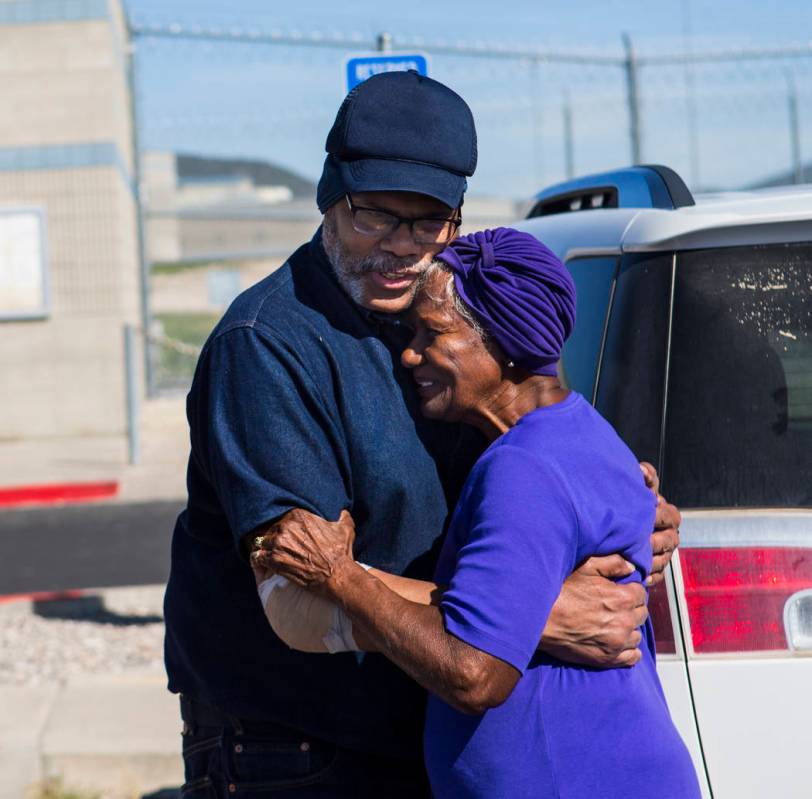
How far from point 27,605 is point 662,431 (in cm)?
558

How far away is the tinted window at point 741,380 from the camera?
8.28ft

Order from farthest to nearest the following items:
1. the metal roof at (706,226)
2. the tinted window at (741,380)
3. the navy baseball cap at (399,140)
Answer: the metal roof at (706,226) < the tinted window at (741,380) < the navy baseball cap at (399,140)

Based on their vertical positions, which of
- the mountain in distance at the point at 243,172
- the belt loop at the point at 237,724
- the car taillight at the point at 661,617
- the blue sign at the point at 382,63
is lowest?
the belt loop at the point at 237,724

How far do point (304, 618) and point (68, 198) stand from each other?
15.4 meters

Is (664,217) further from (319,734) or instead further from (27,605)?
(27,605)

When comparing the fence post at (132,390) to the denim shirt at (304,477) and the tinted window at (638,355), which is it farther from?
the denim shirt at (304,477)

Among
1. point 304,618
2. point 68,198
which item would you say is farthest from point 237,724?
point 68,198

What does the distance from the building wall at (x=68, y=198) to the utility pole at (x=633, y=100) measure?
6.88 meters

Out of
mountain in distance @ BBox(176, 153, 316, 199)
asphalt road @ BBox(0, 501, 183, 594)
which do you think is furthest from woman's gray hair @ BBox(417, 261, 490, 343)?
mountain in distance @ BBox(176, 153, 316, 199)

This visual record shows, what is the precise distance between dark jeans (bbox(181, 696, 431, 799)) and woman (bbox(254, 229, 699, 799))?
229mm

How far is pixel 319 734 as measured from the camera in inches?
91.5

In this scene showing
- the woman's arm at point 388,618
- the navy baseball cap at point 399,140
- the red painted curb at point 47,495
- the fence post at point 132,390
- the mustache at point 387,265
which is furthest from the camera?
the fence post at point 132,390

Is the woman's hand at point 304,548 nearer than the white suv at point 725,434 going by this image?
Yes

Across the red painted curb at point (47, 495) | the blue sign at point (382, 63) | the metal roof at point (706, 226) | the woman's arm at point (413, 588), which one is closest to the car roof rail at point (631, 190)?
the metal roof at point (706, 226)
